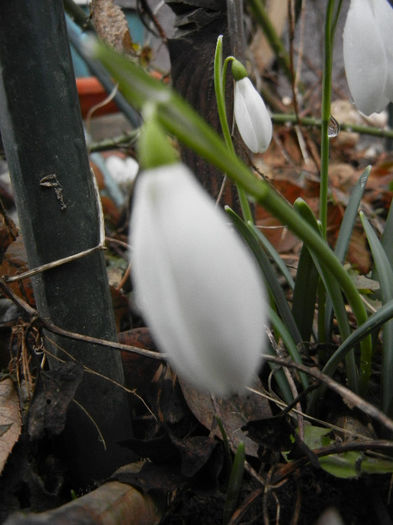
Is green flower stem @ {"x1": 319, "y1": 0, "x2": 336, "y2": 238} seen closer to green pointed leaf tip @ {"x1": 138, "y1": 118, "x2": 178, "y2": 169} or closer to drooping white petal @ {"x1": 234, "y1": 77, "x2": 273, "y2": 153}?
drooping white petal @ {"x1": 234, "y1": 77, "x2": 273, "y2": 153}

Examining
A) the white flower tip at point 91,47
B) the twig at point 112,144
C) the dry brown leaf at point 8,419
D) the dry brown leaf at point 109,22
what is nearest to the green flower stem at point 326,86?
the white flower tip at point 91,47

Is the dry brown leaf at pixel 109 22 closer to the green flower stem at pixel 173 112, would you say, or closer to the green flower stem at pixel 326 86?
the green flower stem at pixel 326 86

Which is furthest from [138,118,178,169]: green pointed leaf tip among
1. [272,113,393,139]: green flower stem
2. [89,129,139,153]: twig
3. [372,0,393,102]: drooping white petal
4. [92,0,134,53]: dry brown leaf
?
[272,113,393,139]: green flower stem

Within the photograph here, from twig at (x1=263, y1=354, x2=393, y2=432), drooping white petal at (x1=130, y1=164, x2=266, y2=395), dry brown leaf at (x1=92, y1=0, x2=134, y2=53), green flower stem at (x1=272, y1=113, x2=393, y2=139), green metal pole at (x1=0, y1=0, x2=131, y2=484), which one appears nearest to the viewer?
drooping white petal at (x1=130, y1=164, x2=266, y2=395)

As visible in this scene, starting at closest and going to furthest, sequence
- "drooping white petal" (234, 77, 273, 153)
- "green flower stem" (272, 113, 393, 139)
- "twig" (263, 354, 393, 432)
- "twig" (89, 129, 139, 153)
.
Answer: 1. "twig" (263, 354, 393, 432)
2. "drooping white petal" (234, 77, 273, 153)
3. "twig" (89, 129, 139, 153)
4. "green flower stem" (272, 113, 393, 139)

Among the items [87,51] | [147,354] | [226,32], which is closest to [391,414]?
[147,354]

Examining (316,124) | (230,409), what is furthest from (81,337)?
(316,124)
